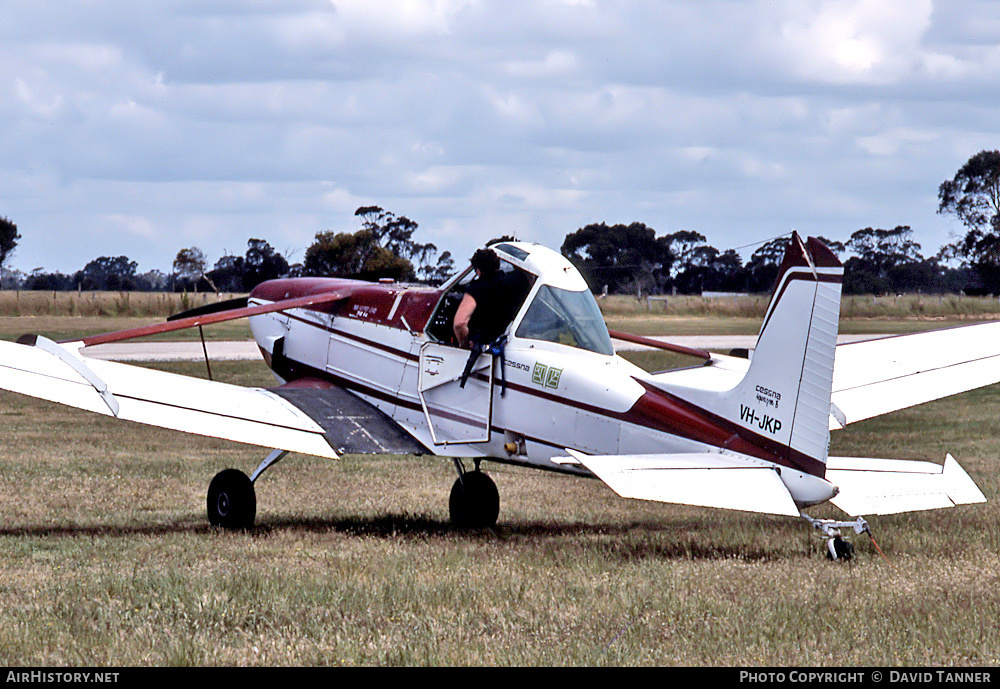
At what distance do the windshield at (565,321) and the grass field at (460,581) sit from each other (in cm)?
169

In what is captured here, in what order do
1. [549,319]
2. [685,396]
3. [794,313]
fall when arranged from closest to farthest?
[794,313], [685,396], [549,319]

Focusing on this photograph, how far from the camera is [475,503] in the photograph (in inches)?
473

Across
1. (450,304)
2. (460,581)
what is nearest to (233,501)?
(450,304)

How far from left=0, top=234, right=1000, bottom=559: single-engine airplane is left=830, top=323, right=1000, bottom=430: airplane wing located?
21 mm

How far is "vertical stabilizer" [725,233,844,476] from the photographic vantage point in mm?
8750

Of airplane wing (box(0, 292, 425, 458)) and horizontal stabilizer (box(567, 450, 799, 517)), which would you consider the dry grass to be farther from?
airplane wing (box(0, 292, 425, 458))

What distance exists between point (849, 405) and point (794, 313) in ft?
11.1

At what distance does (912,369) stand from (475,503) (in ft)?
14.8

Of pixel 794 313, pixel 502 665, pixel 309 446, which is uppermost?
pixel 794 313

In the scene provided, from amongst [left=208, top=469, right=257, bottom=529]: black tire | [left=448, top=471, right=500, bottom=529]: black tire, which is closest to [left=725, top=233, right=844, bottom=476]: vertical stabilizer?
[left=448, top=471, right=500, bottom=529]: black tire

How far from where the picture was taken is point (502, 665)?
642cm

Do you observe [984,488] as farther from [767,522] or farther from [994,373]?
[767,522]

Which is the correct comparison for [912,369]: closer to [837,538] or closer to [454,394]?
[837,538]

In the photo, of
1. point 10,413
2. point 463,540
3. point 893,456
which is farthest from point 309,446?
point 10,413
